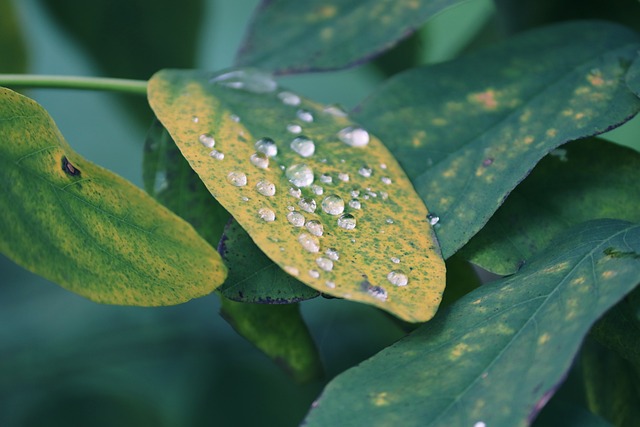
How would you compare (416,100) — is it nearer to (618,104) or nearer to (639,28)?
(618,104)

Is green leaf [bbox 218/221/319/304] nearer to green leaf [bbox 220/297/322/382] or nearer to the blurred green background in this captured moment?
green leaf [bbox 220/297/322/382]

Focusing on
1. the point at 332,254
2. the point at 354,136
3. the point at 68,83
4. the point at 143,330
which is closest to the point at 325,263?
the point at 332,254

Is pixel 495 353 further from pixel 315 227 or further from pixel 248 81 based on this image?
pixel 248 81

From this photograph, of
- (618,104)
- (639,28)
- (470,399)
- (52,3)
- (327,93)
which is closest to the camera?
(470,399)

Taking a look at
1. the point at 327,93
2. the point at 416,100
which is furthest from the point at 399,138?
the point at 327,93

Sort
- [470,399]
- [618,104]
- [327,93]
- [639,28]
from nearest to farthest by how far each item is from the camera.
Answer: [470,399], [618,104], [639,28], [327,93]

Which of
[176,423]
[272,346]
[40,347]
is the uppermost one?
[272,346]
